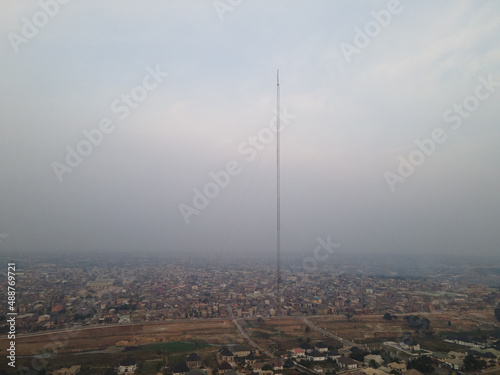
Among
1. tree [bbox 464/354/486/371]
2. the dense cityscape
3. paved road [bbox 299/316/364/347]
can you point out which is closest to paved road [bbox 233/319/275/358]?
the dense cityscape

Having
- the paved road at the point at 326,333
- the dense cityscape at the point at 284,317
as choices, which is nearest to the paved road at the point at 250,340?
the dense cityscape at the point at 284,317

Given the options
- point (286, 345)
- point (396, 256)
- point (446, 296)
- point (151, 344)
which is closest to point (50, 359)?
point (151, 344)

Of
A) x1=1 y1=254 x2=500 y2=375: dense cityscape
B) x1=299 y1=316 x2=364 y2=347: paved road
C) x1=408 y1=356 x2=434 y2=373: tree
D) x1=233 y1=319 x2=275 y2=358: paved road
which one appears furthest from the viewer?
x1=299 y1=316 x2=364 y2=347: paved road

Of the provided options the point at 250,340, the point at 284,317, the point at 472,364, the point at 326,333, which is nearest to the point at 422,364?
the point at 472,364

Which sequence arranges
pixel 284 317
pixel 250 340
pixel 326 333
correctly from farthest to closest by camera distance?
pixel 284 317 → pixel 326 333 → pixel 250 340

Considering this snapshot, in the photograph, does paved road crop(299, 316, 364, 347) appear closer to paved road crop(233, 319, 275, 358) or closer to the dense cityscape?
the dense cityscape

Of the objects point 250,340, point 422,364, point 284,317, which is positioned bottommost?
point 284,317

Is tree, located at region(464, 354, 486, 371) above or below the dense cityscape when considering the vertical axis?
above

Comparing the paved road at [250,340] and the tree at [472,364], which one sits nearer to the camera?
the tree at [472,364]

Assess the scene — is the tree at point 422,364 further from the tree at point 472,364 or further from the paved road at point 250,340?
the paved road at point 250,340

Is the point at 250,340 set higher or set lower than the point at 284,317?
higher

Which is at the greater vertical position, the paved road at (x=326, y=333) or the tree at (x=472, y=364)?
the tree at (x=472, y=364)

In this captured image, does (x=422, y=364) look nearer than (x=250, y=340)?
Yes

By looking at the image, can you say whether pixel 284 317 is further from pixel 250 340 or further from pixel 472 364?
pixel 472 364
